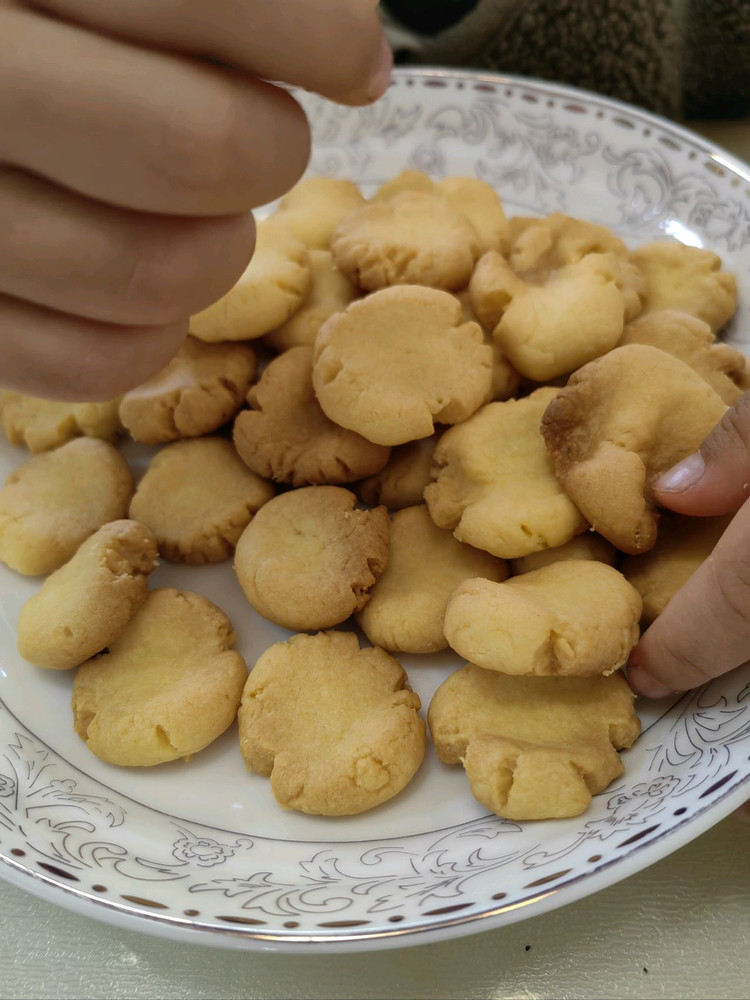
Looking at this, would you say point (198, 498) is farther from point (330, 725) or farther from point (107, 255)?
point (107, 255)

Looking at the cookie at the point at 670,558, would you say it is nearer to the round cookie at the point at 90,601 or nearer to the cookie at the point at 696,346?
the cookie at the point at 696,346

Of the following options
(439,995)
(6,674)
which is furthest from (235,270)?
(439,995)

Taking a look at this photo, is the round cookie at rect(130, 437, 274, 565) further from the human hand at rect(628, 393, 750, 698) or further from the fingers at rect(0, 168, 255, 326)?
the human hand at rect(628, 393, 750, 698)

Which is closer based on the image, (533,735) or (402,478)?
(533,735)

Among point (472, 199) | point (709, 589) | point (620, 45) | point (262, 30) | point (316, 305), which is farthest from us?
point (620, 45)

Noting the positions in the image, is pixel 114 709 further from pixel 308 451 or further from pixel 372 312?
pixel 372 312

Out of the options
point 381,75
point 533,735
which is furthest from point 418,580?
point 381,75

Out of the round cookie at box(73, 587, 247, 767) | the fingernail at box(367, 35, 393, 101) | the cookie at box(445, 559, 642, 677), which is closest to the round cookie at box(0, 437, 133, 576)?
the round cookie at box(73, 587, 247, 767)
